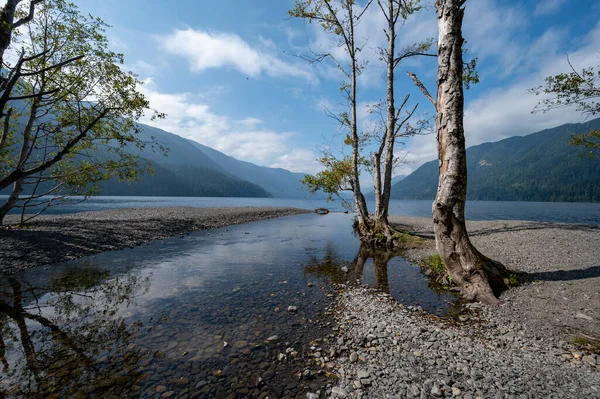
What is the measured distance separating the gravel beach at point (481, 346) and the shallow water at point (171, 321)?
3.03 ft

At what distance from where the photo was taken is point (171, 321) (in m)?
7.03

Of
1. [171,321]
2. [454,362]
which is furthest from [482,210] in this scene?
[171,321]

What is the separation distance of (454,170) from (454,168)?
0.23 feet

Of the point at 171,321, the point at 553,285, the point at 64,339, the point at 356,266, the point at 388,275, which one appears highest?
the point at 553,285

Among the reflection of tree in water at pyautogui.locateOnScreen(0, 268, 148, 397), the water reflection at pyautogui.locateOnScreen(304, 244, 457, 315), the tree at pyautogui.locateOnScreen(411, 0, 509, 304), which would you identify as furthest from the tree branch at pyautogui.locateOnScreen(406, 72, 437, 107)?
the reflection of tree in water at pyautogui.locateOnScreen(0, 268, 148, 397)

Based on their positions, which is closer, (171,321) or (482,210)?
(171,321)

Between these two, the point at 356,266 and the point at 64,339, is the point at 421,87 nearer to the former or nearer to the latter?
the point at 356,266

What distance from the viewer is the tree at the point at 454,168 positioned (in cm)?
793

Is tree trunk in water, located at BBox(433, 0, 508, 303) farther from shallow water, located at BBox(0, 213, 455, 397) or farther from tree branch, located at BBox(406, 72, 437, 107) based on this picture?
shallow water, located at BBox(0, 213, 455, 397)

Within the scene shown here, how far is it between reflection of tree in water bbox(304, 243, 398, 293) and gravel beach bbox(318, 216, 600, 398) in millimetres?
1992

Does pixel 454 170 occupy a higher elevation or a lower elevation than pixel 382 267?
higher

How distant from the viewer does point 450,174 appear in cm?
807

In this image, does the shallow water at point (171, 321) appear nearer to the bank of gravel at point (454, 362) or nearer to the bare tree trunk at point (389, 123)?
the bank of gravel at point (454, 362)

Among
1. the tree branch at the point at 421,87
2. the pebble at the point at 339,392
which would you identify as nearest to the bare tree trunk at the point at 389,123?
the tree branch at the point at 421,87
